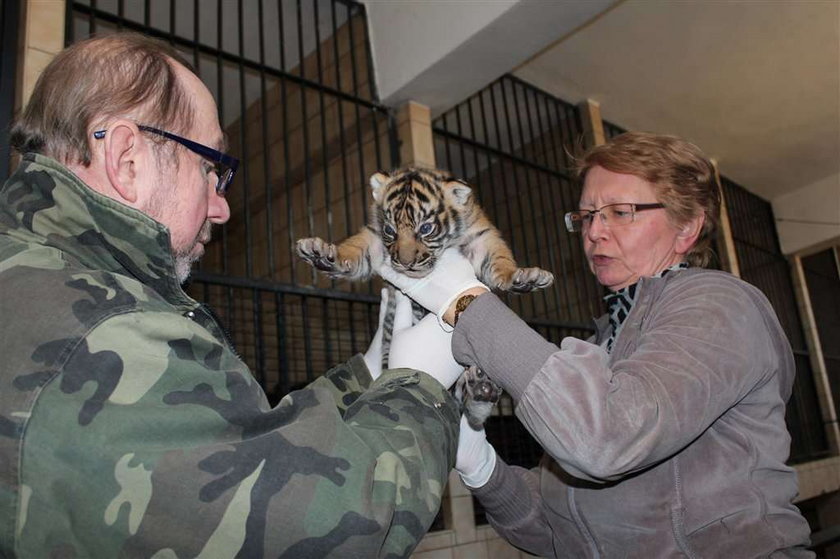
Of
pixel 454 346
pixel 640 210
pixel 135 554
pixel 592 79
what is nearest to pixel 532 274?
pixel 640 210

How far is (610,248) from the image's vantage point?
186cm

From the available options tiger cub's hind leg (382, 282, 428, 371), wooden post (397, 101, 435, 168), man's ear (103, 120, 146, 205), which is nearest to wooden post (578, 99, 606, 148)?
wooden post (397, 101, 435, 168)

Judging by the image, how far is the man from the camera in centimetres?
73

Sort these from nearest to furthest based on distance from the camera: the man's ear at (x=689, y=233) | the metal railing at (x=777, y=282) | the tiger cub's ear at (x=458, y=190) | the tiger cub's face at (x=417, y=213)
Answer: the man's ear at (x=689, y=233) → the tiger cub's face at (x=417, y=213) → the tiger cub's ear at (x=458, y=190) → the metal railing at (x=777, y=282)

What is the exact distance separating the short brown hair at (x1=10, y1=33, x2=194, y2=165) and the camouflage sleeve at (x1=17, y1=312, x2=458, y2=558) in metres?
0.45

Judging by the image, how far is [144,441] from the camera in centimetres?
75

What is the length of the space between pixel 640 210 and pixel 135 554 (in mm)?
1538

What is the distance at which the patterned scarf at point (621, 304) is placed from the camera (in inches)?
68.9

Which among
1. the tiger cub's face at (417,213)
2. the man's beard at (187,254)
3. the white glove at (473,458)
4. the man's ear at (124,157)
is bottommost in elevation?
the white glove at (473,458)

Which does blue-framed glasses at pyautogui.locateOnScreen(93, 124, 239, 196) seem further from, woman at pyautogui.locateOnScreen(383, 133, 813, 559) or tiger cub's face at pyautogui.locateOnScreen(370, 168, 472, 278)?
tiger cub's face at pyautogui.locateOnScreen(370, 168, 472, 278)

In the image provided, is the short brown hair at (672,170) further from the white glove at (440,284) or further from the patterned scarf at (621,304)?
the white glove at (440,284)

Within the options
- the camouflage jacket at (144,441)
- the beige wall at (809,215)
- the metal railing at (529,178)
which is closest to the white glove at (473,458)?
the camouflage jacket at (144,441)

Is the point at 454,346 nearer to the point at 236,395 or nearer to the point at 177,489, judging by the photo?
the point at 236,395

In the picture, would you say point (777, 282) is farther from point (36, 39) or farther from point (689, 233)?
point (36, 39)
